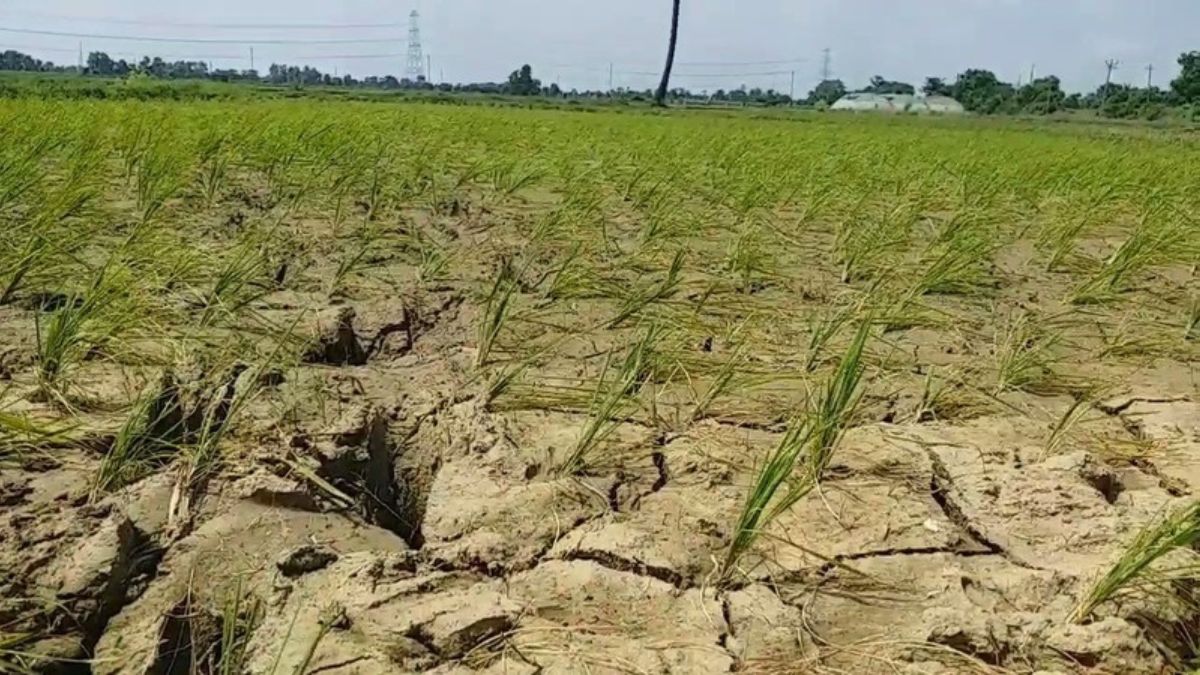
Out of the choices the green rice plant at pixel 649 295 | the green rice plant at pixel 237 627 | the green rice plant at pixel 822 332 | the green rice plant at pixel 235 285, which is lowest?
the green rice plant at pixel 237 627

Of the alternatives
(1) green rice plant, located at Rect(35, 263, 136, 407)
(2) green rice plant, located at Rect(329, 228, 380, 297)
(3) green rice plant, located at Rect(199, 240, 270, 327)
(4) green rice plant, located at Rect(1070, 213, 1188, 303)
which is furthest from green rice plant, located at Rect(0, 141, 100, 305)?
(4) green rice plant, located at Rect(1070, 213, 1188, 303)

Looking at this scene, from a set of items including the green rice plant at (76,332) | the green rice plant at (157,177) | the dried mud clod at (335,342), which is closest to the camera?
the green rice plant at (76,332)

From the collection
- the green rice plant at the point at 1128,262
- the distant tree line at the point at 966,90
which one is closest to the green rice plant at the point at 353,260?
the green rice plant at the point at 1128,262

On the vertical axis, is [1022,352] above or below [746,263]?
below

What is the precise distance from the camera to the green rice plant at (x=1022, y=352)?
2062 millimetres

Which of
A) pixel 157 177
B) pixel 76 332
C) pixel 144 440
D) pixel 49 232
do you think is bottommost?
pixel 144 440

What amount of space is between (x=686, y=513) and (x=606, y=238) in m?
1.86

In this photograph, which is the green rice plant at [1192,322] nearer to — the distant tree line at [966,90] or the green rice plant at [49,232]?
the green rice plant at [49,232]

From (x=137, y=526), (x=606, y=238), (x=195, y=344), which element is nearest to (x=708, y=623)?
(x=137, y=526)

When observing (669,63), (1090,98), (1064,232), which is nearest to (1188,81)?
(1090,98)

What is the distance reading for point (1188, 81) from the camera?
2552 cm

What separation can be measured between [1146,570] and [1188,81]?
29.5 metres

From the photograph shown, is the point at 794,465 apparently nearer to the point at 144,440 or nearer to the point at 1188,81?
the point at 144,440

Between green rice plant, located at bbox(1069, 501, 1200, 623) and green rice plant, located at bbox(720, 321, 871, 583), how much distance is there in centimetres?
38
